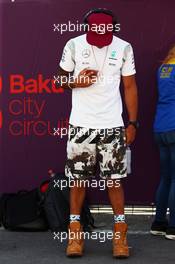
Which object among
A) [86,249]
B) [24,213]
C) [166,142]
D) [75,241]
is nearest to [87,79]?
[166,142]

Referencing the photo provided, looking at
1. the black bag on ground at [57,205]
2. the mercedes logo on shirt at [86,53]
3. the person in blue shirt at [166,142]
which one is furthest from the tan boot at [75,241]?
the mercedes logo on shirt at [86,53]

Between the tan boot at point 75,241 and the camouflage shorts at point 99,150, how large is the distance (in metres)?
0.38

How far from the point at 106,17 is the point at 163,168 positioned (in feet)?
4.62

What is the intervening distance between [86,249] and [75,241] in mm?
257

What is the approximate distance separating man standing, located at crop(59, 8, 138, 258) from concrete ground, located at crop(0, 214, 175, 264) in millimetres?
112

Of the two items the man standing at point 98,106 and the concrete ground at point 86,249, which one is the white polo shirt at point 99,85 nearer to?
the man standing at point 98,106

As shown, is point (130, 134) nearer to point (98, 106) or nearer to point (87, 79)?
point (98, 106)

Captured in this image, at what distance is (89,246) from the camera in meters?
5.09

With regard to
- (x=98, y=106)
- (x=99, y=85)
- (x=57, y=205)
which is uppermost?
(x=99, y=85)

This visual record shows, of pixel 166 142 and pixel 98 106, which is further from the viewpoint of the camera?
pixel 166 142

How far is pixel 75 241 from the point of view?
4.77m

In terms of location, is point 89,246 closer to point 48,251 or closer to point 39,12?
point 48,251

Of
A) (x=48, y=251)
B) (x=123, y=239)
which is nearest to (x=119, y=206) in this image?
(x=123, y=239)

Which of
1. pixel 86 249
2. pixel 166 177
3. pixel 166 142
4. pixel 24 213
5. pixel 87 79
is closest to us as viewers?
pixel 87 79
